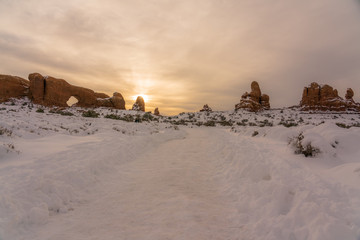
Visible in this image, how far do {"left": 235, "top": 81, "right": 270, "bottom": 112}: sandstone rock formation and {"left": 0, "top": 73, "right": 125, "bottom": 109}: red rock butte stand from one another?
45723mm

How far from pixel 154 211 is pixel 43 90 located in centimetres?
4554

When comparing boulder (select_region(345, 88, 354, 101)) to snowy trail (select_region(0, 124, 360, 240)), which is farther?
boulder (select_region(345, 88, 354, 101))

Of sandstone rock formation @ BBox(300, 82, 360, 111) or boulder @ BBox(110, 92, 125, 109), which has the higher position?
sandstone rock formation @ BBox(300, 82, 360, 111)

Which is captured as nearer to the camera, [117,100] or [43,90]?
[43,90]

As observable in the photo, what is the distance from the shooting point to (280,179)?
4.39 m

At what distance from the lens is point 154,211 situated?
3.53 m

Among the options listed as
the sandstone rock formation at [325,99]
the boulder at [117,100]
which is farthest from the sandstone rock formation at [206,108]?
the sandstone rock formation at [325,99]

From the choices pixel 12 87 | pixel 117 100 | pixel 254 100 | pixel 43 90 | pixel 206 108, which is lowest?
pixel 12 87

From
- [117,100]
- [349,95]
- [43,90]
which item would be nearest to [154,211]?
[43,90]

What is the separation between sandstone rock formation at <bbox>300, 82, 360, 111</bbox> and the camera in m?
51.4

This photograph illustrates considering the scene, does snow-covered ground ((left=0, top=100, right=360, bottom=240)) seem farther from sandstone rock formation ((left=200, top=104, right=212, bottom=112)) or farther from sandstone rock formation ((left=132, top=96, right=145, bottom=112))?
sandstone rock formation ((left=200, top=104, right=212, bottom=112))

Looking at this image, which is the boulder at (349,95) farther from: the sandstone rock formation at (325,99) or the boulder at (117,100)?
the boulder at (117,100)

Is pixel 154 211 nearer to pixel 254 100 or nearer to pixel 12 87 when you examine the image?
pixel 12 87

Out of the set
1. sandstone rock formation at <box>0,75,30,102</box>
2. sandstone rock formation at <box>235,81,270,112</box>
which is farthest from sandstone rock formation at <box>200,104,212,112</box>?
sandstone rock formation at <box>0,75,30,102</box>
